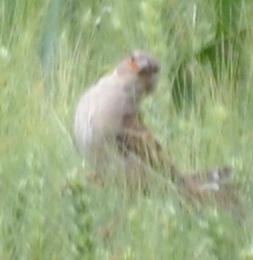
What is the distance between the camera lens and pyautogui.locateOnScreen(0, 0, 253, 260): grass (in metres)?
2.44

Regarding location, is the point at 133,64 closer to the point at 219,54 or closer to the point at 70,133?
the point at 70,133

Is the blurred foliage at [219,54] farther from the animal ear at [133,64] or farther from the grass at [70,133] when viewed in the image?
the animal ear at [133,64]

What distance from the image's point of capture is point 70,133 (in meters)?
3.22

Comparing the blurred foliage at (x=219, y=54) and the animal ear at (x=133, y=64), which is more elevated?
the animal ear at (x=133, y=64)

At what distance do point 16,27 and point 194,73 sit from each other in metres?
0.54

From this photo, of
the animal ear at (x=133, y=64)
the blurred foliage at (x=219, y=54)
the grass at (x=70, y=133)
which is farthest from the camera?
the blurred foliage at (x=219, y=54)

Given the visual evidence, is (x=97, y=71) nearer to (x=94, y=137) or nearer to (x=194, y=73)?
(x=194, y=73)

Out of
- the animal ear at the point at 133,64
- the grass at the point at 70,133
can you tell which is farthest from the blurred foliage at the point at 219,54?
the animal ear at the point at 133,64

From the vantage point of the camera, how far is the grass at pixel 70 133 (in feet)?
7.99

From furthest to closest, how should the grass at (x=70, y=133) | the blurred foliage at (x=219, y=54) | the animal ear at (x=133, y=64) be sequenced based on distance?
the blurred foliage at (x=219, y=54)
the animal ear at (x=133, y=64)
the grass at (x=70, y=133)

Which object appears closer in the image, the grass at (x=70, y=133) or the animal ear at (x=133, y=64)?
the grass at (x=70, y=133)

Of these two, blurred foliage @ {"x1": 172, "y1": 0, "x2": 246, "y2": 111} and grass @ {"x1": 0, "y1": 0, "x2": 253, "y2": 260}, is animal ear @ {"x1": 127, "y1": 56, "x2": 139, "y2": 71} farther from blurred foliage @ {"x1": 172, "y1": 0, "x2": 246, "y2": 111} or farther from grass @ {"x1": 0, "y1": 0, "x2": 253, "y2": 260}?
blurred foliage @ {"x1": 172, "y1": 0, "x2": 246, "y2": 111}

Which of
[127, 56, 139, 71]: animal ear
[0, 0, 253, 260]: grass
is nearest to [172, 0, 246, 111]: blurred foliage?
[0, 0, 253, 260]: grass

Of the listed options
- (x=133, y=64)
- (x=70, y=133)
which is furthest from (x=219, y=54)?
(x=70, y=133)
